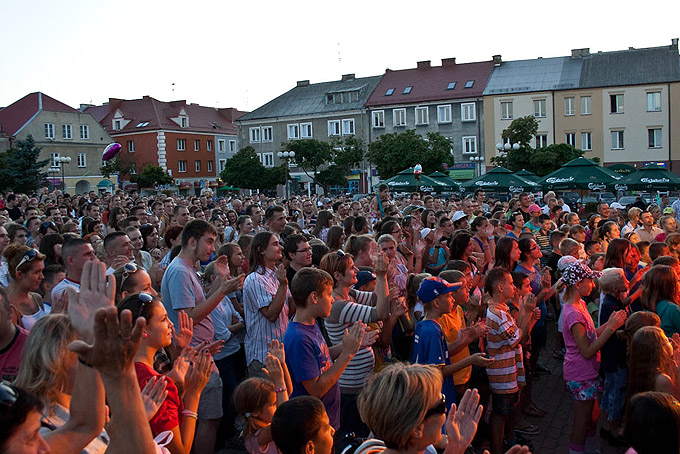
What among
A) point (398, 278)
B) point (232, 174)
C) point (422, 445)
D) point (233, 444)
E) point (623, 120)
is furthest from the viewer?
point (232, 174)

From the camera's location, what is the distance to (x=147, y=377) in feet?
10.5

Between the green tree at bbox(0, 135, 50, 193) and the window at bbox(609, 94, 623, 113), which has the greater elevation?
the window at bbox(609, 94, 623, 113)

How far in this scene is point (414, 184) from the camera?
81.1 ft

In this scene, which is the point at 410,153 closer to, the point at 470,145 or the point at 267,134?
the point at 470,145

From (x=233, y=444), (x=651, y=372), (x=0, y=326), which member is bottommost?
(x=233, y=444)

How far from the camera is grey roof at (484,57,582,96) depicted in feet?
160

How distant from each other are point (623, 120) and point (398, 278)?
46.9 meters

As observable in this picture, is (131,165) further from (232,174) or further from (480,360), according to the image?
(480,360)

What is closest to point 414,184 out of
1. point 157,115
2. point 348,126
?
point 348,126

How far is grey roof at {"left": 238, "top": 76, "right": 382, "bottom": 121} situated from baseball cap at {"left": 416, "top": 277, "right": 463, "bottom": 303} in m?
51.9

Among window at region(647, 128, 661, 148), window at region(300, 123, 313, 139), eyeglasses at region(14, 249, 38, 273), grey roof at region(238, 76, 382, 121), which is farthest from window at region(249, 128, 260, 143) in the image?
eyeglasses at region(14, 249, 38, 273)

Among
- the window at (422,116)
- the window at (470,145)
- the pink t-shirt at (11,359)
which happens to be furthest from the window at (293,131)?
the pink t-shirt at (11,359)

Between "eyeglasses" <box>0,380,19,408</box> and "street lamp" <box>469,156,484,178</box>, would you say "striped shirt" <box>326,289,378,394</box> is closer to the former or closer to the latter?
"eyeglasses" <box>0,380,19,408</box>

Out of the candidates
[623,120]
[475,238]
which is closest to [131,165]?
[623,120]
